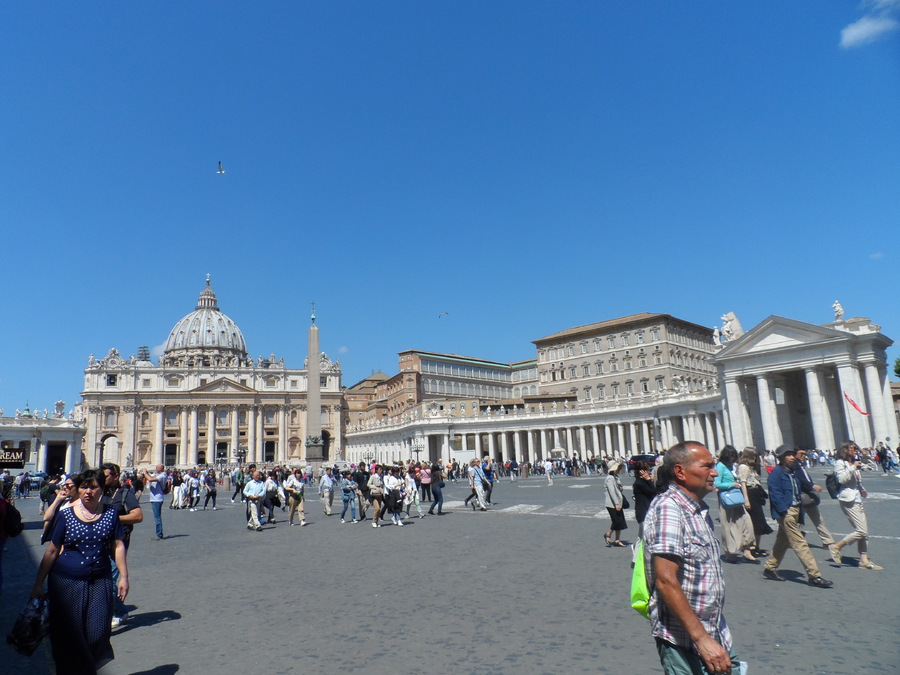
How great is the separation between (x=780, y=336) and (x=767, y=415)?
4.62 m

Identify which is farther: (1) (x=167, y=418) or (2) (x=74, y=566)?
(1) (x=167, y=418)

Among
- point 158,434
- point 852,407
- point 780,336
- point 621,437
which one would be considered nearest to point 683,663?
point 852,407

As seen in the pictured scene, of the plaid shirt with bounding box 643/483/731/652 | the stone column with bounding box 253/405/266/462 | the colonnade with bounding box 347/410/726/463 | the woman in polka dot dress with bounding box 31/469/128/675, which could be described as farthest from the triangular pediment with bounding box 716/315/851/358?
the stone column with bounding box 253/405/266/462

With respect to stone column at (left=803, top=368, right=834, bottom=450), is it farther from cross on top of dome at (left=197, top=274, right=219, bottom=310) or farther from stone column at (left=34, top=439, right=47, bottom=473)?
cross on top of dome at (left=197, top=274, right=219, bottom=310)

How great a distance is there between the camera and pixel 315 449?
148ft

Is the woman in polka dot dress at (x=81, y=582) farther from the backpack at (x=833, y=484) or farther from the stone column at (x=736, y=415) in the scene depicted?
the stone column at (x=736, y=415)

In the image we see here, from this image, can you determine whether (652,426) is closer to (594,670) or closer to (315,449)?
(315,449)

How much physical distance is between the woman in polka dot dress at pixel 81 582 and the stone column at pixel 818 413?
38389mm

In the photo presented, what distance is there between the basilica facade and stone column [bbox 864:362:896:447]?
60.7 m

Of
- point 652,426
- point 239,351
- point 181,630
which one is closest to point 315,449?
point 652,426

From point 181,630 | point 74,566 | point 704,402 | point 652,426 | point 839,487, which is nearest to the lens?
point 74,566

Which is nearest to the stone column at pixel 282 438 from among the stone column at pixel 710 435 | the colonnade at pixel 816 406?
the stone column at pixel 710 435

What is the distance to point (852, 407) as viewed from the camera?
33625mm

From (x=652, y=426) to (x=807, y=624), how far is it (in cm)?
4897
